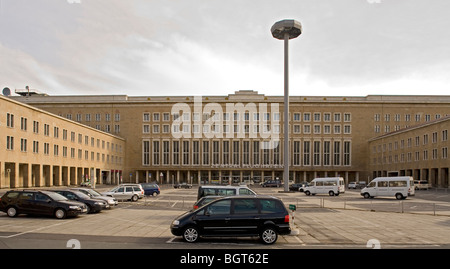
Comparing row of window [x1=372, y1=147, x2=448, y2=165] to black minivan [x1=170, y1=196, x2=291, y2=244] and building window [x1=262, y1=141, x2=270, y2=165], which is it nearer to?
building window [x1=262, y1=141, x2=270, y2=165]

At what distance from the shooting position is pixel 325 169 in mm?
98812

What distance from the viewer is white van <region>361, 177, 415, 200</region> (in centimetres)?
3878

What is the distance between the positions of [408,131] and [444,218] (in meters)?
59.3

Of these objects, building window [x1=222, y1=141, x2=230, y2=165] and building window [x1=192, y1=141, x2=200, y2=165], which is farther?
building window [x1=192, y1=141, x2=200, y2=165]

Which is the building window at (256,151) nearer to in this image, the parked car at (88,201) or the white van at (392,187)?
the white van at (392,187)

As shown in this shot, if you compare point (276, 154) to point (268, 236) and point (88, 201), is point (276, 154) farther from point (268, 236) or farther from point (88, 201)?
point (268, 236)

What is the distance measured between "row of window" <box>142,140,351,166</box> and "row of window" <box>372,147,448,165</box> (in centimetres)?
1093

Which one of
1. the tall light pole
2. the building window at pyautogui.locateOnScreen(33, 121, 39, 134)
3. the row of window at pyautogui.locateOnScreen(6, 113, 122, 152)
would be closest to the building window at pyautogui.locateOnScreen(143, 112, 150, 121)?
the row of window at pyautogui.locateOnScreen(6, 113, 122, 152)

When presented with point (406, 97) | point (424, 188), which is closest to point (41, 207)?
point (424, 188)


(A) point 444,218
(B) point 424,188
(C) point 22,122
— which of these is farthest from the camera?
(B) point 424,188

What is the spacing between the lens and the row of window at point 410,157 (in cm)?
6247

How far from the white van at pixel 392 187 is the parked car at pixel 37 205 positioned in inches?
1232

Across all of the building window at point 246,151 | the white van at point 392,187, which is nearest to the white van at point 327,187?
the white van at point 392,187
